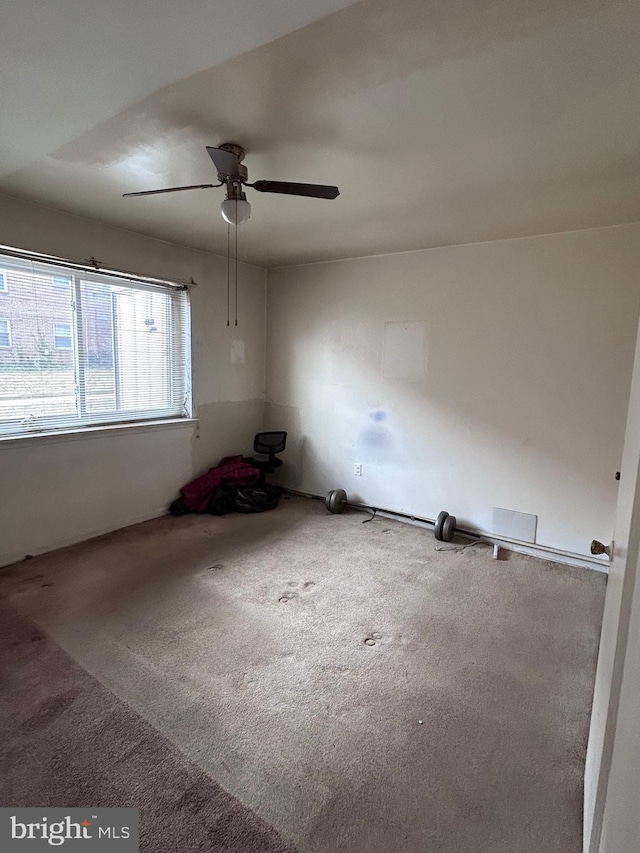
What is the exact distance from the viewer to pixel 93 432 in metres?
3.30

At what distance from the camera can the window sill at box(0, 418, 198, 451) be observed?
114 inches

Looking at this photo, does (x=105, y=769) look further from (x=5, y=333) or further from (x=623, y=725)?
(x=5, y=333)

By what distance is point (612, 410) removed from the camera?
2963mm

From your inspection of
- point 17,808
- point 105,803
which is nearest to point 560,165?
point 105,803

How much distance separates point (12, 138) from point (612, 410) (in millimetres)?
3800

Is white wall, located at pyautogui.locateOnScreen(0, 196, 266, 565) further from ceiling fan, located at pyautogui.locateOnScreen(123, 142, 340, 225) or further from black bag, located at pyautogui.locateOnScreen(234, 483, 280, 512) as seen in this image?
ceiling fan, located at pyautogui.locateOnScreen(123, 142, 340, 225)

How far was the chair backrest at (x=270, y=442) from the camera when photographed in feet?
14.2

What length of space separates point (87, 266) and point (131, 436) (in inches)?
53.1

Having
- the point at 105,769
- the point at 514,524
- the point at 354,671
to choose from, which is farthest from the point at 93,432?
the point at 514,524

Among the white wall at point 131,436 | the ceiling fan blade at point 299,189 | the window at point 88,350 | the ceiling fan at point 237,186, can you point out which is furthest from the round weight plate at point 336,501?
the ceiling fan blade at point 299,189

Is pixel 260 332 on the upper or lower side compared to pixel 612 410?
upper

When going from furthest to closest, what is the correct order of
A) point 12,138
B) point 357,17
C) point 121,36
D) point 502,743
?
point 12,138 < point 502,743 < point 121,36 < point 357,17

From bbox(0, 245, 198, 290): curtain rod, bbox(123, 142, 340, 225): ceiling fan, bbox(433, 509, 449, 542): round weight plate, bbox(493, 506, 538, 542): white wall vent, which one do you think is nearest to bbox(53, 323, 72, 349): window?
bbox(0, 245, 198, 290): curtain rod

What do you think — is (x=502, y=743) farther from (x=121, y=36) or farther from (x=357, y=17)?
(x=121, y=36)
